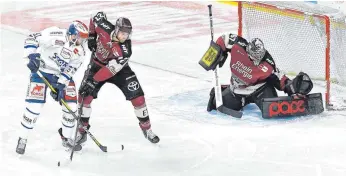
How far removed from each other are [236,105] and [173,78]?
1.42 m

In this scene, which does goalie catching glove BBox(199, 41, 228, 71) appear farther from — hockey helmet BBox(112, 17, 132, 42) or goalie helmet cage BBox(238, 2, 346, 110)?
hockey helmet BBox(112, 17, 132, 42)

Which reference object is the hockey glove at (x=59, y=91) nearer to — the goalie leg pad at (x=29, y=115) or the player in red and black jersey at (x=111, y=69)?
the goalie leg pad at (x=29, y=115)

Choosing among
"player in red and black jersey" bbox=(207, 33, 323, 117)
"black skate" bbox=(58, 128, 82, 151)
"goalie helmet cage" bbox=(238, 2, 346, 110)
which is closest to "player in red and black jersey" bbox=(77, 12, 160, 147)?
"black skate" bbox=(58, 128, 82, 151)

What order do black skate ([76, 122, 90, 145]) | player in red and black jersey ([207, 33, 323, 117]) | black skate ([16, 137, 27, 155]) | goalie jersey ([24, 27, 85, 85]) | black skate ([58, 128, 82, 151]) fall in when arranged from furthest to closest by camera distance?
player in red and black jersey ([207, 33, 323, 117]), black skate ([76, 122, 90, 145]), black skate ([58, 128, 82, 151]), black skate ([16, 137, 27, 155]), goalie jersey ([24, 27, 85, 85])

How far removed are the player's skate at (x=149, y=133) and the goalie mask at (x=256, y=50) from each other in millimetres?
1289

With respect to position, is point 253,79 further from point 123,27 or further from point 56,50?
A: point 56,50

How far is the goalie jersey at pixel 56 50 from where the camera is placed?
7.10 metres

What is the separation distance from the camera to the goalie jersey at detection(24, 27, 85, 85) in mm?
7098

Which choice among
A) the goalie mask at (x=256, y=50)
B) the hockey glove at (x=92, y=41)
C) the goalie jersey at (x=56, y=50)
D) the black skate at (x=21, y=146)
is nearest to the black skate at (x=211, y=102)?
the goalie mask at (x=256, y=50)

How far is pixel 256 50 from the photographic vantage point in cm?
827

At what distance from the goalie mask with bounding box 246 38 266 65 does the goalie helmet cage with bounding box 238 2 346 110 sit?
0.75 m

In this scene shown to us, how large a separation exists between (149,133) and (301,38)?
2433 mm

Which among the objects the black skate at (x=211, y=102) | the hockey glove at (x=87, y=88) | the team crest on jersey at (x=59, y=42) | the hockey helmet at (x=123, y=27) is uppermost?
the hockey helmet at (x=123, y=27)

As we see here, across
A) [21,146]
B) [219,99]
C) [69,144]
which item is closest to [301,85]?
[219,99]
